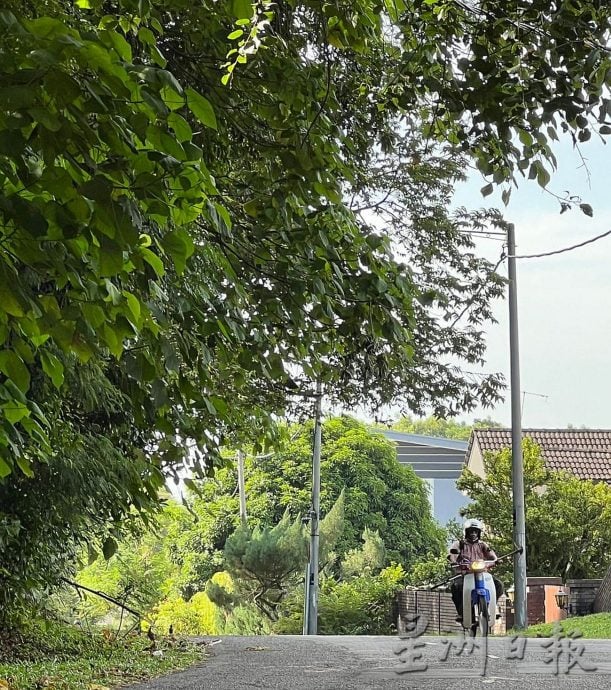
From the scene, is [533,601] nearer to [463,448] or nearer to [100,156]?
[100,156]

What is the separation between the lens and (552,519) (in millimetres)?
23750

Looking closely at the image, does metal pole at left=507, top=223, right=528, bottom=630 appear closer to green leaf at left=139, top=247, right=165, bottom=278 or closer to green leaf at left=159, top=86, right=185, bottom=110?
green leaf at left=139, top=247, right=165, bottom=278

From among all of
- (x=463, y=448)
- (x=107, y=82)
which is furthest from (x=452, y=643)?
(x=463, y=448)

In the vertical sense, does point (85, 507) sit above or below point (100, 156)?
below

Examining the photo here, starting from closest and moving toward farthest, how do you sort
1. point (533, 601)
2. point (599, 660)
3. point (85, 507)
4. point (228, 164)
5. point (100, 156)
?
point (100, 156), point (228, 164), point (85, 507), point (599, 660), point (533, 601)

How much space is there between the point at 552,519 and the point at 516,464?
4.06 m

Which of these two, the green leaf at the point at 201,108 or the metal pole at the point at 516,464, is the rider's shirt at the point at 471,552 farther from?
the green leaf at the point at 201,108

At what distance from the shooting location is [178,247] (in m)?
2.65

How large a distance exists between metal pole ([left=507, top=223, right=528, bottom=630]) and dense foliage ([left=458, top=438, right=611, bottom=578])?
3.64 metres

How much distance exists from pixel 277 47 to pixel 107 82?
7.66ft

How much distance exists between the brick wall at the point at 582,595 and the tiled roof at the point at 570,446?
437 inches

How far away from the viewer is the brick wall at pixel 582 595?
833 inches

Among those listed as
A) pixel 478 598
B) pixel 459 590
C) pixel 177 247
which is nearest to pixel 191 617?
pixel 459 590

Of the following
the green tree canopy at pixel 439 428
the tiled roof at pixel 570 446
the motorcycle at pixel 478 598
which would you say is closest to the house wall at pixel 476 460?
the tiled roof at pixel 570 446
